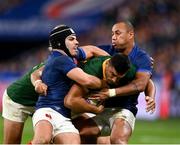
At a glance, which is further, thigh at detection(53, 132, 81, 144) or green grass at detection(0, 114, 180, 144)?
green grass at detection(0, 114, 180, 144)

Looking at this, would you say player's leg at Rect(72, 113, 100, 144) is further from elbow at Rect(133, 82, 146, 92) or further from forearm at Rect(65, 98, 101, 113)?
elbow at Rect(133, 82, 146, 92)

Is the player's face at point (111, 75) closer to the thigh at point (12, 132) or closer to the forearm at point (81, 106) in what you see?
the forearm at point (81, 106)

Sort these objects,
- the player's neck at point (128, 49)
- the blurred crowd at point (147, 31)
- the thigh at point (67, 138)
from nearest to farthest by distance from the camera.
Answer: the thigh at point (67, 138) → the player's neck at point (128, 49) → the blurred crowd at point (147, 31)

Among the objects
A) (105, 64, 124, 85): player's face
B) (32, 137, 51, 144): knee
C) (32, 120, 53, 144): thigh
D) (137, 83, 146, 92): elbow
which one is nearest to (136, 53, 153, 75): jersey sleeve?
(137, 83, 146, 92): elbow

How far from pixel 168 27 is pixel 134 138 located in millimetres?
8362

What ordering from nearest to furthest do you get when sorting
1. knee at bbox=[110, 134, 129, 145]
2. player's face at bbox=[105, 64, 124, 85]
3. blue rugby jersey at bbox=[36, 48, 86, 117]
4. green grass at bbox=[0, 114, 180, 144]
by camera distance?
player's face at bbox=[105, 64, 124, 85], blue rugby jersey at bbox=[36, 48, 86, 117], knee at bbox=[110, 134, 129, 145], green grass at bbox=[0, 114, 180, 144]

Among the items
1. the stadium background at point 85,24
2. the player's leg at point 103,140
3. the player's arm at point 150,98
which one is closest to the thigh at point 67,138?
the player's leg at point 103,140

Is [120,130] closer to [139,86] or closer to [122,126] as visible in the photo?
[122,126]

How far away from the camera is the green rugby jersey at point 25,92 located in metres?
11.3

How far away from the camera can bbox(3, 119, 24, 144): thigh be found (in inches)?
447

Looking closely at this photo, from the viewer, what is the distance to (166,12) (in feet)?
86.7

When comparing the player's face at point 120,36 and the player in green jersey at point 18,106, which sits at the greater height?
the player's face at point 120,36

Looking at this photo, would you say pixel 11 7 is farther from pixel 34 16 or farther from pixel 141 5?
pixel 141 5

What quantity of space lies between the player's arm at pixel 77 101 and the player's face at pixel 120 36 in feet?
3.28
